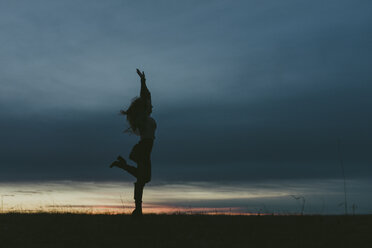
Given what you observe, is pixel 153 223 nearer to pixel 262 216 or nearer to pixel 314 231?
pixel 262 216

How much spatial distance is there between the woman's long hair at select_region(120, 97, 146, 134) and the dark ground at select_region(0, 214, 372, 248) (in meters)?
2.35

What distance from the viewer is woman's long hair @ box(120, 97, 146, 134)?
1053 centimetres

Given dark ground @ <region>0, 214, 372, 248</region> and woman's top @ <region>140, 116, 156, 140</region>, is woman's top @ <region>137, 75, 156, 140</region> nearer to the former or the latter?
woman's top @ <region>140, 116, 156, 140</region>

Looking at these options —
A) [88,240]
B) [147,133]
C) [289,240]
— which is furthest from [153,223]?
[289,240]

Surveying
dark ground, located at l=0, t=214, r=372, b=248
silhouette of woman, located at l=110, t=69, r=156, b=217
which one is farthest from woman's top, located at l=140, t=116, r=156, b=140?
dark ground, located at l=0, t=214, r=372, b=248

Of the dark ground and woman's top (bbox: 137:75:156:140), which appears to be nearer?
the dark ground

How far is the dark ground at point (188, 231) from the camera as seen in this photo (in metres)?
7.45

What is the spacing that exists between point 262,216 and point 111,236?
3.98 meters

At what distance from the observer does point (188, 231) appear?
27.2 feet

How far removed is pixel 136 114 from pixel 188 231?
3.67m

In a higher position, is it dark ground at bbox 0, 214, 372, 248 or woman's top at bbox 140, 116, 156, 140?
woman's top at bbox 140, 116, 156, 140

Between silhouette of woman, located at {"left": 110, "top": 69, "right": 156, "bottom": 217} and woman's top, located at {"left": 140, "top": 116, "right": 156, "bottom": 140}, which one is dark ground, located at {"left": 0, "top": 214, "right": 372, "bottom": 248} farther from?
woman's top, located at {"left": 140, "top": 116, "right": 156, "bottom": 140}

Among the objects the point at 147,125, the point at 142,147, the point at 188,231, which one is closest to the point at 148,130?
the point at 147,125

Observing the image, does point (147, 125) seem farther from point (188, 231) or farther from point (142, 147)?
point (188, 231)
